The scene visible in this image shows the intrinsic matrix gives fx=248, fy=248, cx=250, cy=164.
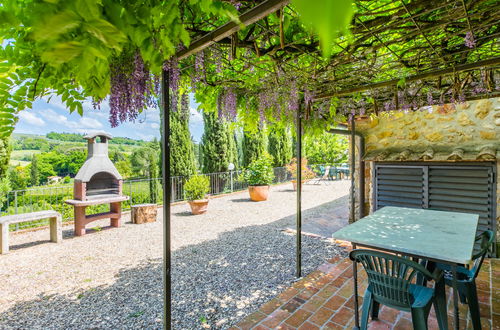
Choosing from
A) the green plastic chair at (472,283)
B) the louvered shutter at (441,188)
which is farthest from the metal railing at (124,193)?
the green plastic chair at (472,283)

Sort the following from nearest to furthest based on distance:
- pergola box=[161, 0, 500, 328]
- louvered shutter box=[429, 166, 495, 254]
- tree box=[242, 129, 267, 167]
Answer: pergola box=[161, 0, 500, 328] → louvered shutter box=[429, 166, 495, 254] → tree box=[242, 129, 267, 167]

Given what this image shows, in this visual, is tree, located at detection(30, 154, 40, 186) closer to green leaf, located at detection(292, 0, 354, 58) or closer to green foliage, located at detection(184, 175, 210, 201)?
green foliage, located at detection(184, 175, 210, 201)

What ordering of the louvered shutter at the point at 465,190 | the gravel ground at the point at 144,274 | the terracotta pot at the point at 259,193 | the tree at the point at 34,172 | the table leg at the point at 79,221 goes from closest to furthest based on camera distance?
the gravel ground at the point at 144,274
the louvered shutter at the point at 465,190
the table leg at the point at 79,221
the terracotta pot at the point at 259,193
the tree at the point at 34,172

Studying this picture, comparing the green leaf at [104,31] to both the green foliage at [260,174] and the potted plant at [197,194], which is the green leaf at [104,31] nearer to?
the potted plant at [197,194]

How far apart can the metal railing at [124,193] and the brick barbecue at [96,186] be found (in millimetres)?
1173

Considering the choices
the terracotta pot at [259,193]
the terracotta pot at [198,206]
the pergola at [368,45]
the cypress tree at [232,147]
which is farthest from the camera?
the cypress tree at [232,147]

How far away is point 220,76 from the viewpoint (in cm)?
285

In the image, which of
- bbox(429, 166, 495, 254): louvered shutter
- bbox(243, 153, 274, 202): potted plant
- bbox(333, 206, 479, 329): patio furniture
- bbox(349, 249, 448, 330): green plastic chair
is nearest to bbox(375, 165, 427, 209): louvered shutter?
bbox(429, 166, 495, 254): louvered shutter

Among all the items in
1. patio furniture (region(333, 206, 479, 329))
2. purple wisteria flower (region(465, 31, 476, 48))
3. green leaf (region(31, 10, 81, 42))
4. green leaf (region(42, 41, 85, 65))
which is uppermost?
purple wisteria flower (region(465, 31, 476, 48))

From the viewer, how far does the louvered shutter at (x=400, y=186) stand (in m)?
4.33

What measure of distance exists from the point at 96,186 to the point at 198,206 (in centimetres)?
260

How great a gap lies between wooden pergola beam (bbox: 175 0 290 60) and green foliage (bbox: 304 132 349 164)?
14.2 metres

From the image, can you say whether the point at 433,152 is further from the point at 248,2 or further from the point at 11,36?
the point at 11,36

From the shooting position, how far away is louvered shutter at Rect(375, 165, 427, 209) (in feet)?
14.2
